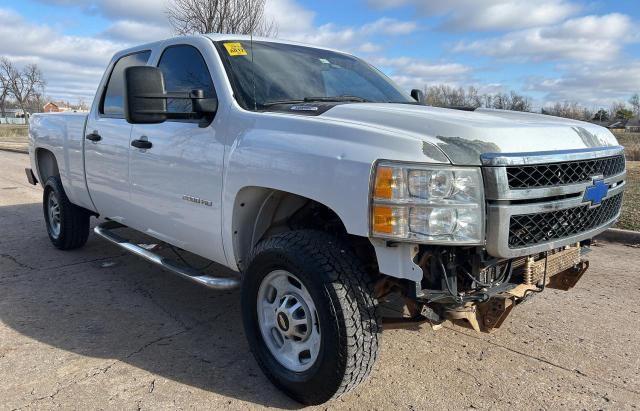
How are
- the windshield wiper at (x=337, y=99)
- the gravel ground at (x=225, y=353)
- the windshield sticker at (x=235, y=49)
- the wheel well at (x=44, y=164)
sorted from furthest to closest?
1. the wheel well at (x=44, y=164)
2. the windshield sticker at (x=235, y=49)
3. the windshield wiper at (x=337, y=99)
4. the gravel ground at (x=225, y=353)

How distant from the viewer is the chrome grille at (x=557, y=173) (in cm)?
247

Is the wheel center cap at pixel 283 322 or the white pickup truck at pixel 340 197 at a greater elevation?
the white pickup truck at pixel 340 197

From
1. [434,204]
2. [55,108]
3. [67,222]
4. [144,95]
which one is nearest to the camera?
[434,204]

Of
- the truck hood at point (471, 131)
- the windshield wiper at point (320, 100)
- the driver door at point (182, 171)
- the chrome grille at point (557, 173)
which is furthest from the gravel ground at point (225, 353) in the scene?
the windshield wiper at point (320, 100)

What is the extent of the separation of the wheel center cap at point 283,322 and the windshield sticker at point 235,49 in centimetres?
182

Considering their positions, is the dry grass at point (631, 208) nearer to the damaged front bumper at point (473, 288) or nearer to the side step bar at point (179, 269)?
the damaged front bumper at point (473, 288)

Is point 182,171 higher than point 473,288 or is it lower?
higher

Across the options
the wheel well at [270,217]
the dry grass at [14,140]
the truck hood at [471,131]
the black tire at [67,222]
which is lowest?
the dry grass at [14,140]

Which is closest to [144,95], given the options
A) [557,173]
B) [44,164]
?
[557,173]

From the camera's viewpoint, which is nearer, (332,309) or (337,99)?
(332,309)

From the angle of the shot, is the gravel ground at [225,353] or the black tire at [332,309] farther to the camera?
the gravel ground at [225,353]

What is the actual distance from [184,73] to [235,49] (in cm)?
48

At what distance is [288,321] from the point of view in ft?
9.69

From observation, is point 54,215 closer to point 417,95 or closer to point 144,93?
point 144,93
